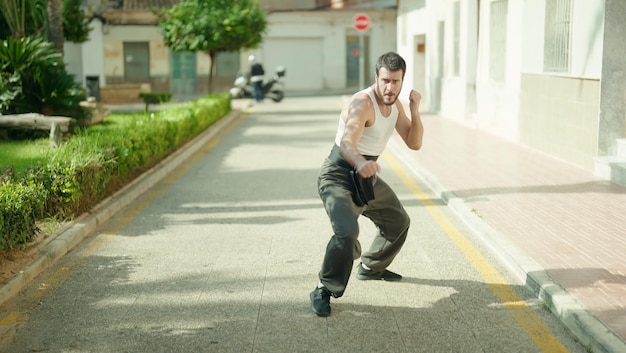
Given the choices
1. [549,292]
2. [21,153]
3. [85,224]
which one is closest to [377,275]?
[549,292]

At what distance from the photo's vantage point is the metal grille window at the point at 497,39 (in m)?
19.6

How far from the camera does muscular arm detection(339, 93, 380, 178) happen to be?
6160mm

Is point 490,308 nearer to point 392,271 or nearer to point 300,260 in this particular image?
point 392,271

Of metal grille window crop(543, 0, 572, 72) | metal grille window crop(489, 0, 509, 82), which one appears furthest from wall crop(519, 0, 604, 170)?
metal grille window crop(489, 0, 509, 82)

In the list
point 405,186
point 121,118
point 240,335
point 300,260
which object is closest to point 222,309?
point 240,335

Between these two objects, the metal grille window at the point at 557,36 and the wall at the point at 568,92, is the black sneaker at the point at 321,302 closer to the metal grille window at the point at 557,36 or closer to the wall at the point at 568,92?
the wall at the point at 568,92

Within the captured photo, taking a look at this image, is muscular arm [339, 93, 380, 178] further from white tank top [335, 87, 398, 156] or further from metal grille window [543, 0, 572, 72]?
metal grille window [543, 0, 572, 72]

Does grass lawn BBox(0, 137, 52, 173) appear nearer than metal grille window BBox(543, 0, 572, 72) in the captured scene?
Yes

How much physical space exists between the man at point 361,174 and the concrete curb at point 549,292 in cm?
105

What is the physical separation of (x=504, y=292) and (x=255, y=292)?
1.83m

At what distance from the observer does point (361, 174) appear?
6.00 metres

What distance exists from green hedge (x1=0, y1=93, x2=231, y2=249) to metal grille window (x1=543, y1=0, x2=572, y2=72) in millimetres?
6468

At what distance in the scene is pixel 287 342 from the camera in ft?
18.4

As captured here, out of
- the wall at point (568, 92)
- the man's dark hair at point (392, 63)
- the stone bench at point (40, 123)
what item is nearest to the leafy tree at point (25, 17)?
the stone bench at point (40, 123)
